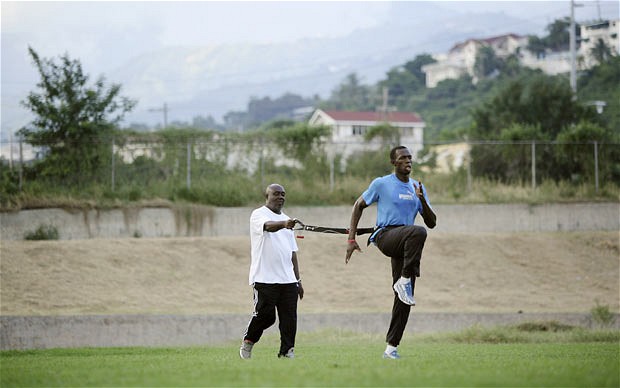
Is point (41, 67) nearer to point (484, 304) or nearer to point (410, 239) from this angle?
point (484, 304)

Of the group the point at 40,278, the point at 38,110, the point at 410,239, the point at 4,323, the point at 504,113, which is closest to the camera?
the point at 410,239

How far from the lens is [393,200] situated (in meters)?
12.7

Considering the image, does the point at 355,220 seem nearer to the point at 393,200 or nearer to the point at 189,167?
the point at 393,200

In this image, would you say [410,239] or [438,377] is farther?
[410,239]

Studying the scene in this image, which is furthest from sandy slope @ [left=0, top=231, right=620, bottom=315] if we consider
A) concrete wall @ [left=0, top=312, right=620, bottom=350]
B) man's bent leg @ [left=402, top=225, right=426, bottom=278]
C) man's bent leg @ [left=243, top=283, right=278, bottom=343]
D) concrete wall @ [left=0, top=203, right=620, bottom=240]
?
man's bent leg @ [left=402, top=225, right=426, bottom=278]

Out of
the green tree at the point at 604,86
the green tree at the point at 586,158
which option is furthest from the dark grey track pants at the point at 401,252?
the green tree at the point at 604,86

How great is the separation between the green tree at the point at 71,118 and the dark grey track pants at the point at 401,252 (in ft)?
86.1

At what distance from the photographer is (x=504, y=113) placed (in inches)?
2122

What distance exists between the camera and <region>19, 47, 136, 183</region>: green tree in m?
37.5

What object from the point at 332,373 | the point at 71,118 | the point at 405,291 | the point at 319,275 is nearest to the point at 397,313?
the point at 405,291

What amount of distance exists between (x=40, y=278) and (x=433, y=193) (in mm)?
16059

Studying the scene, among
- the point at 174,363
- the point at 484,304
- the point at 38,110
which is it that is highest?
the point at 38,110

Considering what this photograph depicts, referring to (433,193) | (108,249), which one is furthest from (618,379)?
(433,193)

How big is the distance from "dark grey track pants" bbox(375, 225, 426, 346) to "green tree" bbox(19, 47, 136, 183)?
86.1 ft
